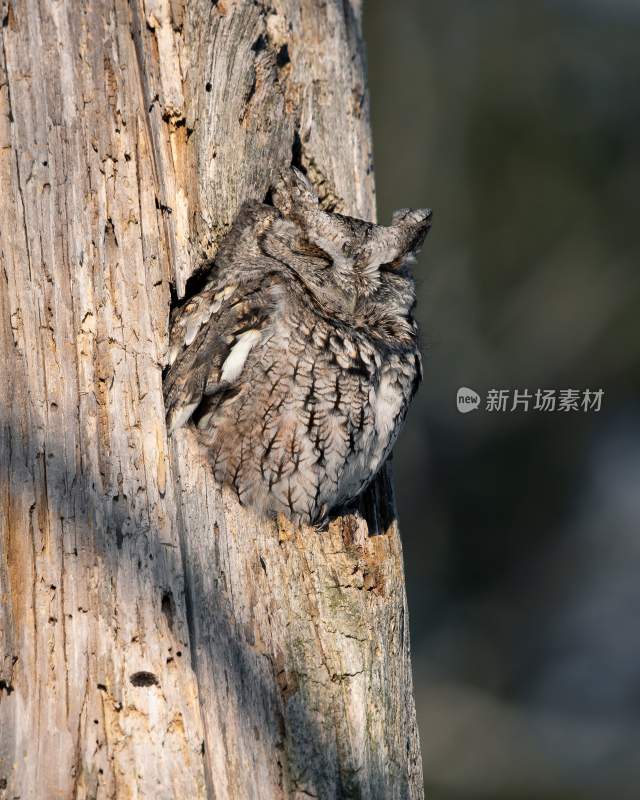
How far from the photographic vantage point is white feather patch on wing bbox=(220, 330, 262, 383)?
241 centimetres

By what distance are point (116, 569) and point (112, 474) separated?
207 millimetres

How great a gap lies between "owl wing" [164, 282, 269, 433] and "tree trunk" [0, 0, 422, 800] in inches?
3.4

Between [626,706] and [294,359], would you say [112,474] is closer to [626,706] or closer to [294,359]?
[294,359]

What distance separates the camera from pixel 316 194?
2734mm

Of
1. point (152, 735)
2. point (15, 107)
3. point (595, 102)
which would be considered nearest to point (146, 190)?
point (15, 107)

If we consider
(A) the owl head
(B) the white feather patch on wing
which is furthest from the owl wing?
(A) the owl head

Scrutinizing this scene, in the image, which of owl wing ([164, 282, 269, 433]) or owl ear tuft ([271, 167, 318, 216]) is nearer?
owl wing ([164, 282, 269, 433])

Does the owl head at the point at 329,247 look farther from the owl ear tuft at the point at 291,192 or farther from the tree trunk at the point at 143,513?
the tree trunk at the point at 143,513

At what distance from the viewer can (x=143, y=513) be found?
206 centimetres

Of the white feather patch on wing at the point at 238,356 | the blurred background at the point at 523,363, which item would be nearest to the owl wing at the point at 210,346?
the white feather patch on wing at the point at 238,356

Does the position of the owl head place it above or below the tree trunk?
above

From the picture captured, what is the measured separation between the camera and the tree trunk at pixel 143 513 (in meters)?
1.91

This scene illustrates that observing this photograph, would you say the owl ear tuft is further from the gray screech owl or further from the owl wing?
the owl wing

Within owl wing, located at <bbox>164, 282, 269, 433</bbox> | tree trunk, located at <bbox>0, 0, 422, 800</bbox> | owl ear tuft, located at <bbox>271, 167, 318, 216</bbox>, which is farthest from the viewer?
owl ear tuft, located at <bbox>271, 167, 318, 216</bbox>
